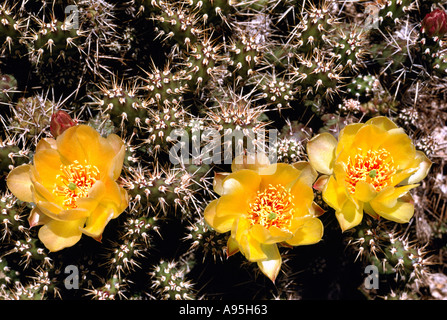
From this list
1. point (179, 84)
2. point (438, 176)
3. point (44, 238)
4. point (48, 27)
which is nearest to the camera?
point (44, 238)

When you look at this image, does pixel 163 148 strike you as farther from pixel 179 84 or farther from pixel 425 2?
pixel 425 2

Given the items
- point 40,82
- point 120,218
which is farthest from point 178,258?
point 40,82

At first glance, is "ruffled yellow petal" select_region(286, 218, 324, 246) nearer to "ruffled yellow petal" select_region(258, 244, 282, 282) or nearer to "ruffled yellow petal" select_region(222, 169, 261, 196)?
"ruffled yellow petal" select_region(258, 244, 282, 282)

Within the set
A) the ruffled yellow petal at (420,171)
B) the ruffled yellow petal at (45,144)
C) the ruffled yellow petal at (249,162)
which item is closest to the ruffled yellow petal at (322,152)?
the ruffled yellow petal at (249,162)

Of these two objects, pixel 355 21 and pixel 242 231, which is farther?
pixel 355 21

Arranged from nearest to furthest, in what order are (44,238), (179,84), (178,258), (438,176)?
1. (44,238)
2. (179,84)
3. (178,258)
4. (438,176)

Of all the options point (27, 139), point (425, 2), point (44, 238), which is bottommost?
point (44, 238)
